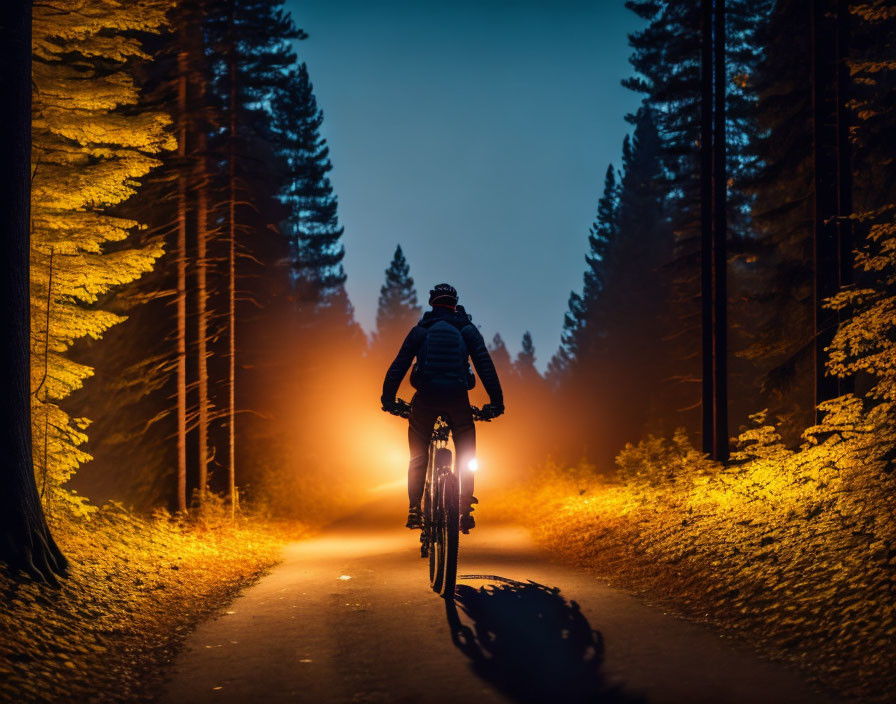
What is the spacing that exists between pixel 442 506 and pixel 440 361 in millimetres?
1692

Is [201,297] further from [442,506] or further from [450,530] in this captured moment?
[450,530]

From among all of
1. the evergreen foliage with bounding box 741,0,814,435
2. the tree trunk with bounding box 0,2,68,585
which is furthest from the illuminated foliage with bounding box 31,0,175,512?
the evergreen foliage with bounding box 741,0,814,435

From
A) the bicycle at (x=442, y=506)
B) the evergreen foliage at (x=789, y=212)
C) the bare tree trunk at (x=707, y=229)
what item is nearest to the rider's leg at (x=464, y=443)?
the bicycle at (x=442, y=506)

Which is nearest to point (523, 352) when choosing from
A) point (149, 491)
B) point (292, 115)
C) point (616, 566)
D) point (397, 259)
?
point (397, 259)

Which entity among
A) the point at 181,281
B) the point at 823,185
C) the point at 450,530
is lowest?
the point at 450,530

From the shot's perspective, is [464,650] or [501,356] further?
[501,356]

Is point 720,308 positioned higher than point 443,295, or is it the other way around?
point 720,308

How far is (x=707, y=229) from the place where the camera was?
19.3m

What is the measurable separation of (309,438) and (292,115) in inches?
873

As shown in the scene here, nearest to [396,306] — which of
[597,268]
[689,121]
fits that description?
[597,268]

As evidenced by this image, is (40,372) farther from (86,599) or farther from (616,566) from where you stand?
(616,566)

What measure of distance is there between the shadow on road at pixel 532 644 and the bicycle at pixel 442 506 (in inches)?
13.9

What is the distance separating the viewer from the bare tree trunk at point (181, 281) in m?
18.8

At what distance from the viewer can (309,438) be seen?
41906mm
